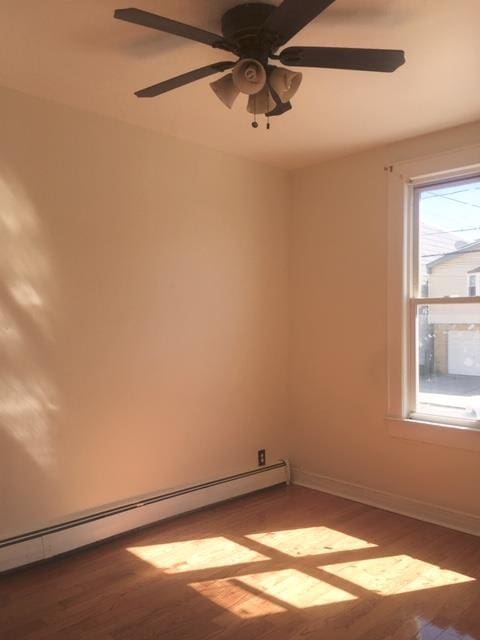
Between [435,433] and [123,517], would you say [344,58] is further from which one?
[123,517]

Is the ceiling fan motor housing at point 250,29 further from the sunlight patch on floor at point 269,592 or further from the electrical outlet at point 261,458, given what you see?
the electrical outlet at point 261,458

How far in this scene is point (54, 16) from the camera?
2.16 m

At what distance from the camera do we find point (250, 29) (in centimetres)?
204

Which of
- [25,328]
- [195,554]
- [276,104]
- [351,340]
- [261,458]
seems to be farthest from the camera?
[261,458]

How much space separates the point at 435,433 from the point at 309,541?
1.07 m

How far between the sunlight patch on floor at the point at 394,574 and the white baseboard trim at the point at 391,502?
0.59 m

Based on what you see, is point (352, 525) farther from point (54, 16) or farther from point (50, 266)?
point (54, 16)

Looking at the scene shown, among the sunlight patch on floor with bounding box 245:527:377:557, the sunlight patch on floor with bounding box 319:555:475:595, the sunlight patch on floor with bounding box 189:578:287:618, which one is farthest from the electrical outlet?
the sunlight patch on floor with bounding box 189:578:287:618

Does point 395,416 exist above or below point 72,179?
below

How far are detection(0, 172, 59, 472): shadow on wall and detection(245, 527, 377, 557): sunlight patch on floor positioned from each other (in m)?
1.37

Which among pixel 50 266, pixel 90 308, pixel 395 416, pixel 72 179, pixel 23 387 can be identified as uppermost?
pixel 72 179

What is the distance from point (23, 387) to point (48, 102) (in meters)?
1.59

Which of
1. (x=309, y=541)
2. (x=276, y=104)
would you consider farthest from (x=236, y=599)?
(x=276, y=104)

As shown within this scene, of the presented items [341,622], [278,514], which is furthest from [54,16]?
[278,514]
